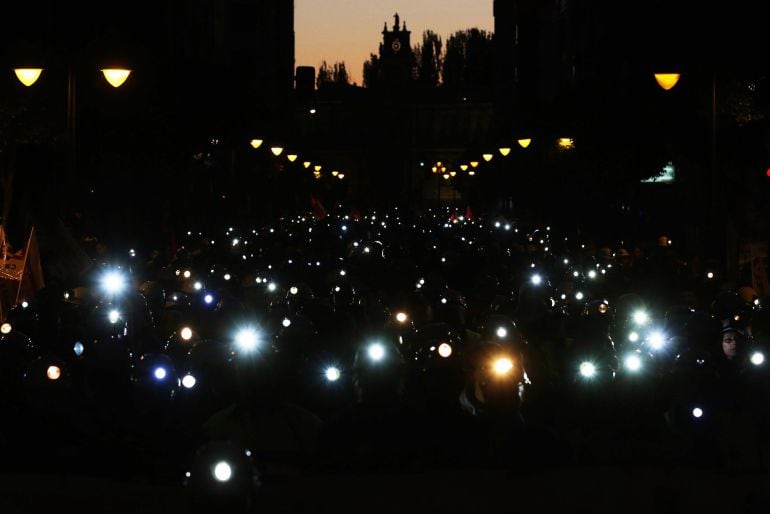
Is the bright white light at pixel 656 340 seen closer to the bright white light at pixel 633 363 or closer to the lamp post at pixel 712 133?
the bright white light at pixel 633 363

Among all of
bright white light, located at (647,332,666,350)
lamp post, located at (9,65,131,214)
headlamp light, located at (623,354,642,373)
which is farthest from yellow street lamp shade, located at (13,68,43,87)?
headlamp light, located at (623,354,642,373)

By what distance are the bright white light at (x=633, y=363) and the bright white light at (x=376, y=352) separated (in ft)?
8.48

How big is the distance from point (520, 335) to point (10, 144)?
40.4 feet

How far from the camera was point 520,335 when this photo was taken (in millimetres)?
17938

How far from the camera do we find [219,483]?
23.9 feet

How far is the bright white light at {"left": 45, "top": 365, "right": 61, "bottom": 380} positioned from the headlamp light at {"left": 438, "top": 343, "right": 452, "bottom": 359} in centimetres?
380

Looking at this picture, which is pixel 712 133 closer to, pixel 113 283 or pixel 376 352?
pixel 113 283

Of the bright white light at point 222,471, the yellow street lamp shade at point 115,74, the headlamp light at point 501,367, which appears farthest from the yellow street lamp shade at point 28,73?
the bright white light at point 222,471

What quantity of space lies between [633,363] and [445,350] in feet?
6.12

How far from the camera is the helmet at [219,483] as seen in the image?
7.27 meters

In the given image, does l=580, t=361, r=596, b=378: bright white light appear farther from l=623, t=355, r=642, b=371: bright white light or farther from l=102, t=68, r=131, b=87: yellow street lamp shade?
l=102, t=68, r=131, b=87: yellow street lamp shade

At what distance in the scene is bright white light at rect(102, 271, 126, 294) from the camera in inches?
861

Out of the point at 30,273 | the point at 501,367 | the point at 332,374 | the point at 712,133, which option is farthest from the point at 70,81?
the point at 501,367

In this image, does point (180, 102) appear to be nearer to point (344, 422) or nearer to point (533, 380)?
point (533, 380)
